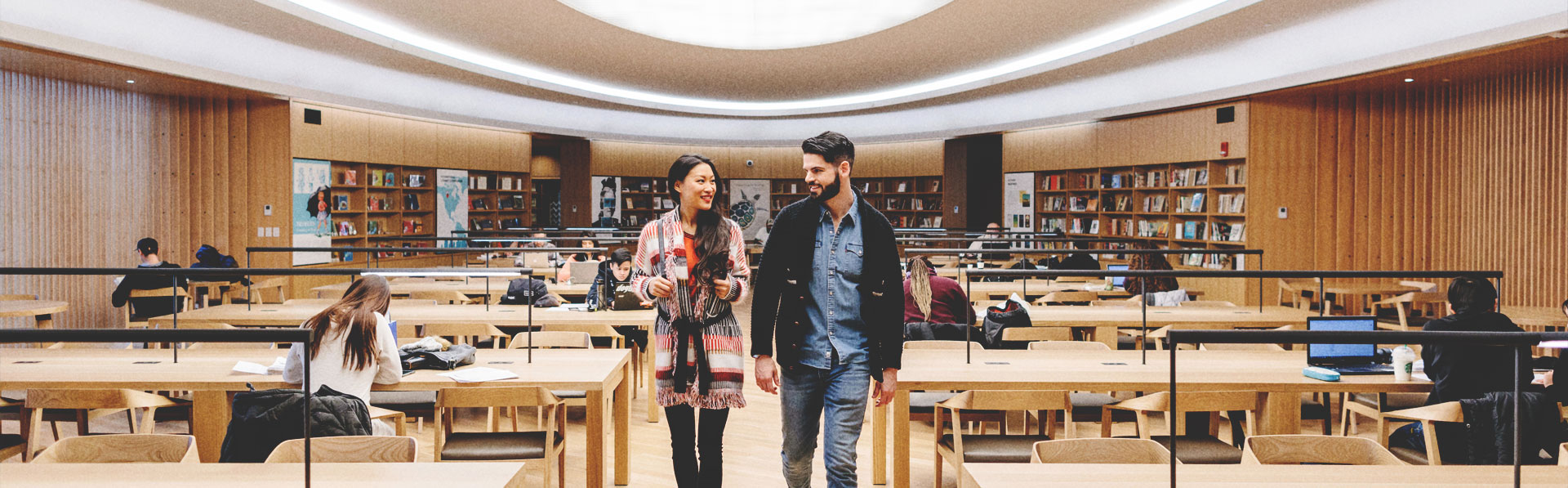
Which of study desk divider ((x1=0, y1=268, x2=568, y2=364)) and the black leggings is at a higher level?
study desk divider ((x1=0, y1=268, x2=568, y2=364))

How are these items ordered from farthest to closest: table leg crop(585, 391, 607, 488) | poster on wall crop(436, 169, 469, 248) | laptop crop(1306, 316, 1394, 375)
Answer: poster on wall crop(436, 169, 469, 248)
laptop crop(1306, 316, 1394, 375)
table leg crop(585, 391, 607, 488)

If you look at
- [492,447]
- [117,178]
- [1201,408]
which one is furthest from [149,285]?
[1201,408]

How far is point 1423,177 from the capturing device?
853 cm

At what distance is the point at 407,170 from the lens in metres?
12.0

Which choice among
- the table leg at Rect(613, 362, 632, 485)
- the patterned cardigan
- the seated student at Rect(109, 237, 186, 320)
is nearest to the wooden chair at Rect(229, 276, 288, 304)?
the seated student at Rect(109, 237, 186, 320)

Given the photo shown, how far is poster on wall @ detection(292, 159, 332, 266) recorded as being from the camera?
982 cm

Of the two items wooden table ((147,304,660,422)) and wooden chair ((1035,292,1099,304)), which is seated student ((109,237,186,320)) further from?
wooden chair ((1035,292,1099,304))

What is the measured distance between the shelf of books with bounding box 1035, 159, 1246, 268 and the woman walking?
335 inches

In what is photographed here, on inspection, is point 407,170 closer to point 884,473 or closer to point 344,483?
point 884,473

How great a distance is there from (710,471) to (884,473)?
1437 millimetres

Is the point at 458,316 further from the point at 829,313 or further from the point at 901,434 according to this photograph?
the point at 829,313

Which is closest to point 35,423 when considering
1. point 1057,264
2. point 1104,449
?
point 1104,449

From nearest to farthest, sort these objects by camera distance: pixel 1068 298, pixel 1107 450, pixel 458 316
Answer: pixel 1107 450 → pixel 458 316 → pixel 1068 298

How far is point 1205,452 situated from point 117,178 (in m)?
9.74
